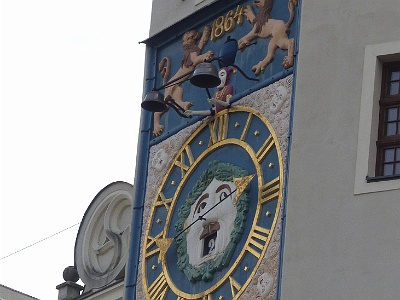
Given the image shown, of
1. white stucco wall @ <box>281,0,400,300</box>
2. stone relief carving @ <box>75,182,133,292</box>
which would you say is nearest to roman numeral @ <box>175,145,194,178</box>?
white stucco wall @ <box>281,0,400,300</box>

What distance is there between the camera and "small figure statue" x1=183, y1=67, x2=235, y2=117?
53.3 ft

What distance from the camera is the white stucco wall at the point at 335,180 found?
14.3 metres

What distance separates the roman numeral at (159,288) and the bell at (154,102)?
163 centimetres

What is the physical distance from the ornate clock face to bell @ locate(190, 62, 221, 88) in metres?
0.37

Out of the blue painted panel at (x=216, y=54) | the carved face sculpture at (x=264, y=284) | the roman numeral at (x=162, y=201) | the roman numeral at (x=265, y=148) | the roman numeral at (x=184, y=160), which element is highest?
the blue painted panel at (x=216, y=54)

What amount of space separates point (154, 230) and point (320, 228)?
2.37m

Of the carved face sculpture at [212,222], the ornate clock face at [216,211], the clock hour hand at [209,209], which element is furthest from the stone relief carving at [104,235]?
the carved face sculpture at [212,222]

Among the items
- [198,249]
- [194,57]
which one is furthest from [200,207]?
[194,57]

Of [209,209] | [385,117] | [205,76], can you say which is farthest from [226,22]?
[385,117]

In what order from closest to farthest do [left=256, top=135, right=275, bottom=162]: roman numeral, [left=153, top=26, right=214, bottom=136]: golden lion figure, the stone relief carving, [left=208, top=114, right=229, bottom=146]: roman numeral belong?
[left=256, top=135, right=275, bottom=162]: roman numeral < [left=208, top=114, right=229, bottom=146]: roman numeral < [left=153, top=26, right=214, bottom=136]: golden lion figure < the stone relief carving

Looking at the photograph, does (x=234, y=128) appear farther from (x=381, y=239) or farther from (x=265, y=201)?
(x=381, y=239)

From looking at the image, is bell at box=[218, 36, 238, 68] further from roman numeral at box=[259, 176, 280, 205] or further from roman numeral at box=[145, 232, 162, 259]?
roman numeral at box=[145, 232, 162, 259]

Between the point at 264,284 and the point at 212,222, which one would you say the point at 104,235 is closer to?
the point at 212,222

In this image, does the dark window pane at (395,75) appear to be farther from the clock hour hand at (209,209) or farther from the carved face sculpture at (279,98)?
the clock hour hand at (209,209)
